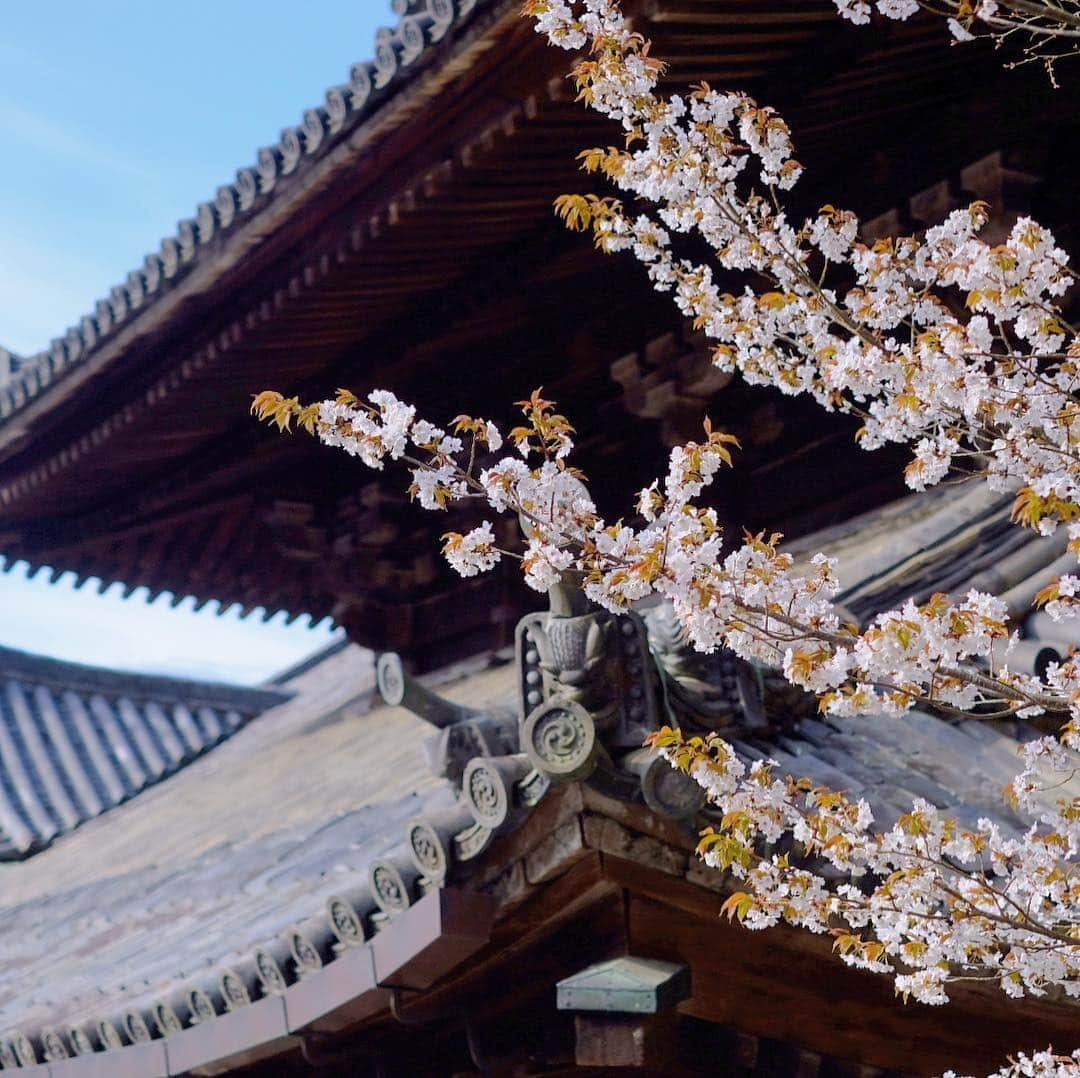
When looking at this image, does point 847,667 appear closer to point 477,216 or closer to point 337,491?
point 477,216

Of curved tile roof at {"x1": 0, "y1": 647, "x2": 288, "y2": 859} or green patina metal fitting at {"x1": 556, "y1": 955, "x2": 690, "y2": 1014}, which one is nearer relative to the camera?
green patina metal fitting at {"x1": 556, "y1": 955, "x2": 690, "y2": 1014}

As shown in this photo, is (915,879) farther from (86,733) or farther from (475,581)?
(86,733)

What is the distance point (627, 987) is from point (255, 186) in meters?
3.27

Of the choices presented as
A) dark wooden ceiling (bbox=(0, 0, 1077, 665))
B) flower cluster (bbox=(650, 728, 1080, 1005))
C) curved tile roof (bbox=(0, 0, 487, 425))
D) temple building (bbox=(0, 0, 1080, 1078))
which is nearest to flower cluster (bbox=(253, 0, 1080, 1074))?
flower cluster (bbox=(650, 728, 1080, 1005))

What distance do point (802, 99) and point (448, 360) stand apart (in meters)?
2.07

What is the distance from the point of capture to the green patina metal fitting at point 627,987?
3.52 metres

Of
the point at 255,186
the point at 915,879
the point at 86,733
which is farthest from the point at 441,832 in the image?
the point at 86,733

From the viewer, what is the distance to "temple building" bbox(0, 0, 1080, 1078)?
3.51 meters

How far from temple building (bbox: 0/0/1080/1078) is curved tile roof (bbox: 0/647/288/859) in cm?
A: 165

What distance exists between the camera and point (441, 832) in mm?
3395

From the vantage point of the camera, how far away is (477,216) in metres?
5.73

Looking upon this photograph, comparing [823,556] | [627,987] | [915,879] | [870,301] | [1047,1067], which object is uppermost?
[870,301]

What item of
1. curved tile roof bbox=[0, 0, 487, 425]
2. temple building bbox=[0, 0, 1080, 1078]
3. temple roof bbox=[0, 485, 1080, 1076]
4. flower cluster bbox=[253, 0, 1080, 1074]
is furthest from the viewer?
curved tile roof bbox=[0, 0, 487, 425]

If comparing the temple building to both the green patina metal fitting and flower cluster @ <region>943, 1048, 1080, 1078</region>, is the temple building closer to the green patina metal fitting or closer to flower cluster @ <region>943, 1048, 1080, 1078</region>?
the green patina metal fitting
